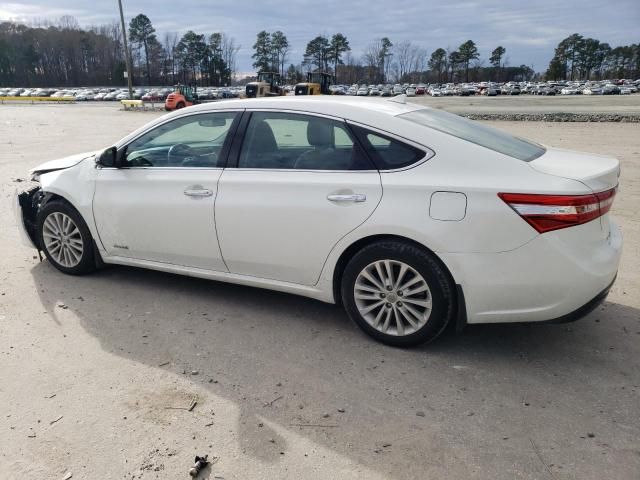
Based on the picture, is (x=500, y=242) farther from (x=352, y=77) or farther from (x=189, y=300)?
(x=352, y=77)

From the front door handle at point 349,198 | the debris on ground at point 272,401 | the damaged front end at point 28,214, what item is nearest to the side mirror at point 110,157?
the damaged front end at point 28,214

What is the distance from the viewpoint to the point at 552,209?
3070mm

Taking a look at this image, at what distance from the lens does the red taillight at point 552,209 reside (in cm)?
307

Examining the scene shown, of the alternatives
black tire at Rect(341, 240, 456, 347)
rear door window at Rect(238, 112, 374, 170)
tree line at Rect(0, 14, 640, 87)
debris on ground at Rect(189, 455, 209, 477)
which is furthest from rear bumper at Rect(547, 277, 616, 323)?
tree line at Rect(0, 14, 640, 87)

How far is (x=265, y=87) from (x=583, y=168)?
1416 inches

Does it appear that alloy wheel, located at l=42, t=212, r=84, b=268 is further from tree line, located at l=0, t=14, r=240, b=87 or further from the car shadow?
tree line, located at l=0, t=14, r=240, b=87

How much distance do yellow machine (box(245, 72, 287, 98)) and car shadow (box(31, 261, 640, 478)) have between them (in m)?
31.3

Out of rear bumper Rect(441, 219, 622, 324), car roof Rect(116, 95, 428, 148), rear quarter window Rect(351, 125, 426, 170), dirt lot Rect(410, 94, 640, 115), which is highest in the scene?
car roof Rect(116, 95, 428, 148)

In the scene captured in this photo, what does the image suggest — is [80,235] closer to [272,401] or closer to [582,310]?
[272,401]

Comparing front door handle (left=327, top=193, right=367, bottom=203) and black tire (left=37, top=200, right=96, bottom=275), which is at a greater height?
front door handle (left=327, top=193, right=367, bottom=203)

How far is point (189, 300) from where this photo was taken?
456 centimetres

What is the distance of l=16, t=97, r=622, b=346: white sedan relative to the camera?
3.17 m

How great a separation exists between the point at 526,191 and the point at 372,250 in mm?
1022

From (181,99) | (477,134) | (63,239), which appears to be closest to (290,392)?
(477,134)
